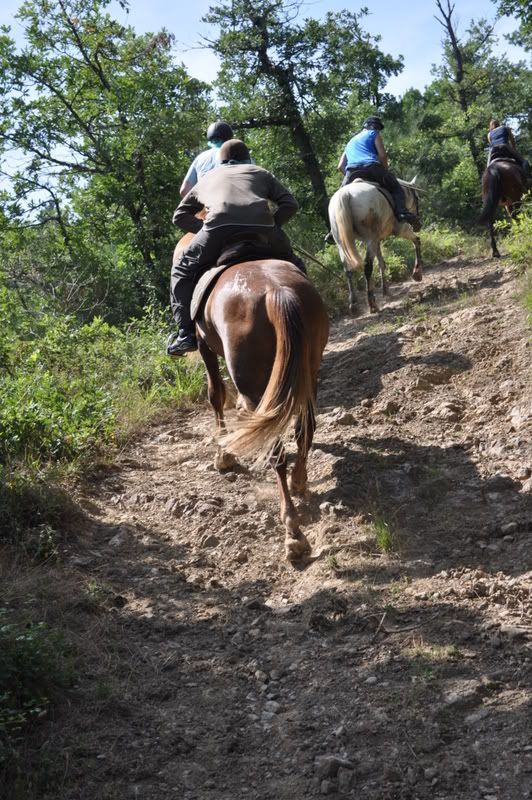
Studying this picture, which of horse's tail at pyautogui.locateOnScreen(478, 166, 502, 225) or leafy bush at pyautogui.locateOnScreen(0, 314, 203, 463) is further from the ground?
horse's tail at pyautogui.locateOnScreen(478, 166, 502, 225)

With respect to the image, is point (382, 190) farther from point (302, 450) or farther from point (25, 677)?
point (25, 677)

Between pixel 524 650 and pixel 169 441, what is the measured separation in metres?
5.08

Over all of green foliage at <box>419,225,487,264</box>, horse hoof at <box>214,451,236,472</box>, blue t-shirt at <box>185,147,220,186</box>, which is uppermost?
blue t-shirt at <box>185,147,220,186</box>

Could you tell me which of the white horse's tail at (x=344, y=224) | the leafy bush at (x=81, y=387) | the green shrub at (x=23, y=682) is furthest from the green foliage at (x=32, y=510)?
the white horse's tail at (x=344, y=224)

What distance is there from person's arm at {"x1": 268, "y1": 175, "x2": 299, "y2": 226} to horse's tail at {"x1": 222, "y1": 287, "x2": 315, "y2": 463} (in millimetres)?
1741

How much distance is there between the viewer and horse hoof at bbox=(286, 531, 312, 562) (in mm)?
5516

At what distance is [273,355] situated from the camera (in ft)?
18.2

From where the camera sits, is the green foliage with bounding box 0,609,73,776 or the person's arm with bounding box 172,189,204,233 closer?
the green foliage with bounding box 0,609,73,776

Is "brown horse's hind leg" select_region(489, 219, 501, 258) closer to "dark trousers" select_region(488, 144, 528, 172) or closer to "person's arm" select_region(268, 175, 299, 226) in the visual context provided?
"dark trousers" select_region(488, 144, 528, 172)

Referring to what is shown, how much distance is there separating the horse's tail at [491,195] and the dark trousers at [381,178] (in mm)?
2311

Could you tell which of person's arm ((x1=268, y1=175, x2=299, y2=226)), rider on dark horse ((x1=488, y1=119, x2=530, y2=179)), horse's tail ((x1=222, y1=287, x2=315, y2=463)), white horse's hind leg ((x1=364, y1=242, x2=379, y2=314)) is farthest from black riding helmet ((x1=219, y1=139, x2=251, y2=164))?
rider on dark horse ((x1=488, y1=119, x2=530, y2=179))

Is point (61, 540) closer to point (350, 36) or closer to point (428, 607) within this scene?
point (428, 607)

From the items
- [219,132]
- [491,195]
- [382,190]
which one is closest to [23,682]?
[219,132]

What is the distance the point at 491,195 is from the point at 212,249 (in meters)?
9.15
